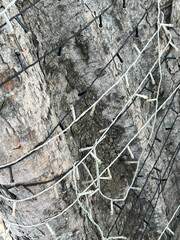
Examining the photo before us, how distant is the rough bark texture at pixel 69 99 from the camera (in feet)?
2.51

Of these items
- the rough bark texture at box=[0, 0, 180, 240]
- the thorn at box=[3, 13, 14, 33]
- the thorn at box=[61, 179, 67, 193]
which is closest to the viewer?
the thorn at box=[3, 13, 14, 33]

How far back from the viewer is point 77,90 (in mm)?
994

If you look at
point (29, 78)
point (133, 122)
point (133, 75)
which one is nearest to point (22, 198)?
point (29, 78)

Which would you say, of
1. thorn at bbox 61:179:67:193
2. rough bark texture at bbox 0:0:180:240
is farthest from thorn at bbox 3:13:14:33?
thorn at bbox 61:179:67:193

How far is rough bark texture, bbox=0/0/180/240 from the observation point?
0.76 meters

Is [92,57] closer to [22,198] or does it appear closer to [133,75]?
[133,75]

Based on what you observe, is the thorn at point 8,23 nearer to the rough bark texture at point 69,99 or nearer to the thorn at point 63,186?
the rough bark texture at point 69,99

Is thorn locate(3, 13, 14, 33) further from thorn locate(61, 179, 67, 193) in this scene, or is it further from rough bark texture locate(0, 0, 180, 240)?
thorn locate(61, 179, 67, 193)

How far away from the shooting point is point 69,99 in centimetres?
100

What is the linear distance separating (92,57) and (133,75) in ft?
0.72

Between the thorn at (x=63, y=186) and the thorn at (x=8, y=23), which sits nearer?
the thorn at (x=8, y=23)

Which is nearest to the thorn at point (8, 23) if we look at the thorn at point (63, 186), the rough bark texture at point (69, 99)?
the rough bark texture at point (69, 99)

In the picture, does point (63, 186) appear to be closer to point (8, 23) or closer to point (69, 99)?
point (69, 99)

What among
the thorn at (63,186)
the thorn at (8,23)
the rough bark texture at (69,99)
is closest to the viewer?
the thorn at (8,23)
